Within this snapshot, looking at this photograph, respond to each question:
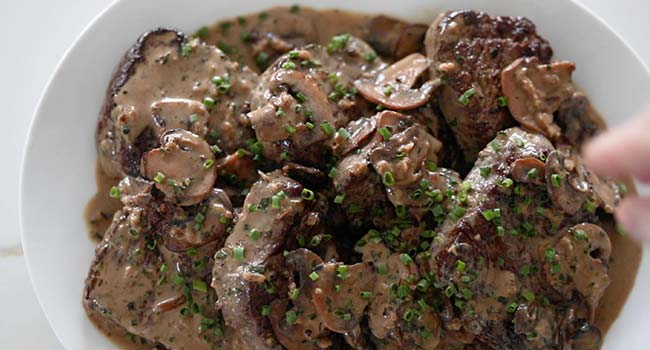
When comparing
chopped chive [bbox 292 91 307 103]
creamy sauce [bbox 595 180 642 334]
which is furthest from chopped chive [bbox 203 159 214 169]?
creamy sauce [bbox 595 180 642 334]

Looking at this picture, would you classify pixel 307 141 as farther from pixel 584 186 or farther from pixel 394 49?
pixel 584 186

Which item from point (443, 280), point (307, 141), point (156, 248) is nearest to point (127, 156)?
point (156, 248)

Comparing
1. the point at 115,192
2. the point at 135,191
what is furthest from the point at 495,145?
the point at 115,192

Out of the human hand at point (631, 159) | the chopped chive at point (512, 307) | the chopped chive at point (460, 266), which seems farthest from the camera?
the chopped chive at point (512, 307)

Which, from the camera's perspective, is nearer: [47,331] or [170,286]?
[170,286]

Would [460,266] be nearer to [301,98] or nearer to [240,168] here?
[301,98]

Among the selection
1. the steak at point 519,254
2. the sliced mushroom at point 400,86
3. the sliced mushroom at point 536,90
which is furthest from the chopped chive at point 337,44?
the steak at point 519,254

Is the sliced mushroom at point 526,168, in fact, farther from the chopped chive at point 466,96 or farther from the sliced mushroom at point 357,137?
the sliced mushroom at point 357,137
